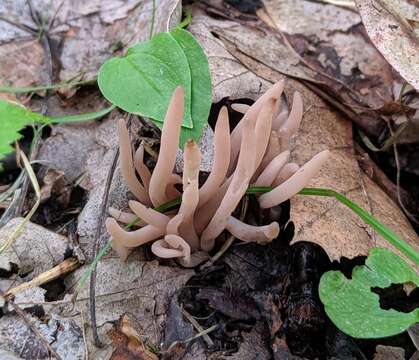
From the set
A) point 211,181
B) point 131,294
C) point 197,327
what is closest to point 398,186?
point 211,181

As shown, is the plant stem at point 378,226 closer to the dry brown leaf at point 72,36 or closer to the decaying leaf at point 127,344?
the decaying leaf at point 127,344

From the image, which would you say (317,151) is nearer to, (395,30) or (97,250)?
(395,30)

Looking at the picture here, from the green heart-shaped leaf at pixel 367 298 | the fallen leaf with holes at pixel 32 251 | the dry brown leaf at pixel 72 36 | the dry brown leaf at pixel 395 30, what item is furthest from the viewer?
the dry brown leaf at pixel 72 36

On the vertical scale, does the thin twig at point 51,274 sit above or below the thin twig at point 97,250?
below

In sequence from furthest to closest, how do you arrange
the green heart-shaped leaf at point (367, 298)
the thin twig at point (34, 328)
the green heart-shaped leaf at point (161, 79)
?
A: the green heart-shaped leaf at point (161, 79) → the thin twig at point (34, 328) → the green heart-shaped leaf at point (367, 298)

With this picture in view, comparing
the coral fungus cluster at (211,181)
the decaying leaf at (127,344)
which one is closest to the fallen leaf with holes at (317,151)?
the coral fungus cluster at (211,181)

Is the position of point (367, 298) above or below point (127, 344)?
above
